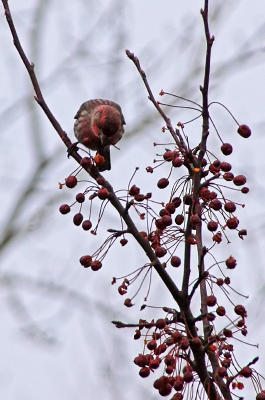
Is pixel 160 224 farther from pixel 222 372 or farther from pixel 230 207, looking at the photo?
pixel 222 372

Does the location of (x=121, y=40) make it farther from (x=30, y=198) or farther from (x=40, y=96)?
(x=40, y=96)

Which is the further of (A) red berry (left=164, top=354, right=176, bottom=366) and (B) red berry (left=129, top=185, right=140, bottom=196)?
(B) red berry (left=129, top=185, right=140, bottom=196)

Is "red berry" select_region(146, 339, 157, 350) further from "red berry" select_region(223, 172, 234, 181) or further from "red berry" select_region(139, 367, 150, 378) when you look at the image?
"red berry" select_region(223, 172, 234, 181)

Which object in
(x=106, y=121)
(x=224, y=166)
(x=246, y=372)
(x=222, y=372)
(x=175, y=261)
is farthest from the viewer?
(x=106, y=121)

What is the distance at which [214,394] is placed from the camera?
2723 millimetres

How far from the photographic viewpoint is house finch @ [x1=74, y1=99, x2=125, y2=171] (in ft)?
17.0

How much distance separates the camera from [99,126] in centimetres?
534

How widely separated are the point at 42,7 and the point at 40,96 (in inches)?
466

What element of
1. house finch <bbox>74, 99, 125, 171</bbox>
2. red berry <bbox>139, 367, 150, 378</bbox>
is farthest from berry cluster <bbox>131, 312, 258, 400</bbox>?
house finch <bbox>74, 99, 125, 171</bbox>

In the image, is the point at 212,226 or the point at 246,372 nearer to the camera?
the point at 246,372

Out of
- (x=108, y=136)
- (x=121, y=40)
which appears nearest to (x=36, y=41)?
(x=121, y=40)

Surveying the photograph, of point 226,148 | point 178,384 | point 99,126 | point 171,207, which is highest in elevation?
point 99,126

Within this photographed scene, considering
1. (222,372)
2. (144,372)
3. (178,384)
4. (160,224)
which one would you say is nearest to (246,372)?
(222,372)

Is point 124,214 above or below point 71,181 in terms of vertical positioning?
below
